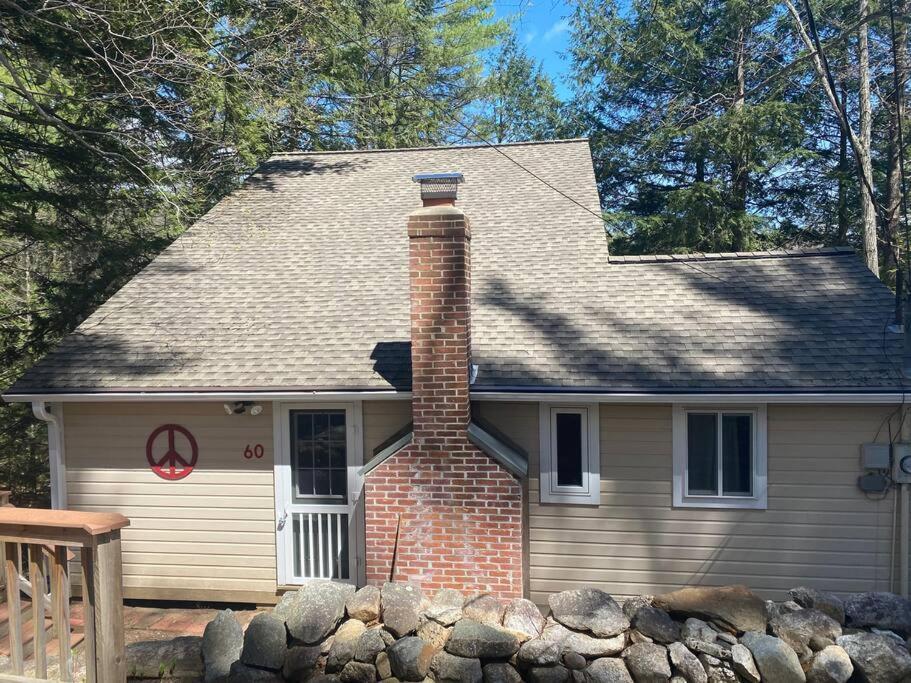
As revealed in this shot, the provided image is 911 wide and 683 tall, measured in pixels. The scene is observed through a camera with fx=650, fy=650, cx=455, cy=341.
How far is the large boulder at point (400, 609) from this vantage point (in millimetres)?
5145

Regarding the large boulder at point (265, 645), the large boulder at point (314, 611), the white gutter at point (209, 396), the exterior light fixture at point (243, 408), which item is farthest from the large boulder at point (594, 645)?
the exterior light fixture at point (243, 408)

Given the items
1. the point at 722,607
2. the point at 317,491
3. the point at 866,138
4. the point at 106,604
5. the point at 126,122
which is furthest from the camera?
the point at 866,138

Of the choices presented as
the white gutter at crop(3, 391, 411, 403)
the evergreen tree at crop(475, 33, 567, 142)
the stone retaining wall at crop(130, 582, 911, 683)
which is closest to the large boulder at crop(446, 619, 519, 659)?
the stone retaining wall at crop(130, 582, 911, 683)

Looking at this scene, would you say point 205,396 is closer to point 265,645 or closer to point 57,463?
point 57,463

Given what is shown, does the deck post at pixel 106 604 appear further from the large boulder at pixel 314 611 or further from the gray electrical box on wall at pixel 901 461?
the gray electrical box on wall at pixel 901 461

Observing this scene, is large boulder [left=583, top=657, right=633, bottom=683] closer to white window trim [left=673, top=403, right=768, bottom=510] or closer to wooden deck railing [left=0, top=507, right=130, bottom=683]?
white window trim [left=673, top=403, right=768, bottom=510]

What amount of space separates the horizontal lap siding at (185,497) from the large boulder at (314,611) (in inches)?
79.1

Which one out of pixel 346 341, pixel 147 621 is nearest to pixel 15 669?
pixel 147 621

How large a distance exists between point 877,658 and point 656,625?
1.57 m

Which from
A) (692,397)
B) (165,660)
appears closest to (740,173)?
(692,397)

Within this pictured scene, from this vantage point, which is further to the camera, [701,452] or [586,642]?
[701,452]

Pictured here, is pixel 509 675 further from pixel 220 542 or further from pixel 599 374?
pixel 220 542

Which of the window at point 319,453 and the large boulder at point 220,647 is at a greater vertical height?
the window at point 319,453

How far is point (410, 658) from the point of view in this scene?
4.90m
